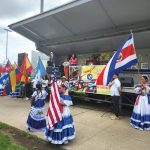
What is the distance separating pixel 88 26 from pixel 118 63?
5.67m

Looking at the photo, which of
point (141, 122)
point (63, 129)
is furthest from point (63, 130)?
point (141, 122)

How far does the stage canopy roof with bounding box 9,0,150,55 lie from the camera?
9906 mm

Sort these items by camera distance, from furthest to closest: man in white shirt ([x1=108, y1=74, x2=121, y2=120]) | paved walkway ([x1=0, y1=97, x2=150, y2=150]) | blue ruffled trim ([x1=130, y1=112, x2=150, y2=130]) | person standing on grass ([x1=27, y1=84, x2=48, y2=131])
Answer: man in white shirt ([x1=108, y1=74, x2=121, y2=120]), blue ruffled trim ([x1=130, y1=112, x2=150, y2=130]), person standing on grass ([x1=27, y1=84, x2=48, y2=131]), paved walkway ([x1=0, y1=97, x2=150, y2=150])

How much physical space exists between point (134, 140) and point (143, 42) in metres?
6.88

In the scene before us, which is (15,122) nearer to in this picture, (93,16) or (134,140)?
(134,140)

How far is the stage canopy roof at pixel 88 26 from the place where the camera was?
9906 millimetres

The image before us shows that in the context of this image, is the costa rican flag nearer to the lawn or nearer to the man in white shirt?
the man in white shirt

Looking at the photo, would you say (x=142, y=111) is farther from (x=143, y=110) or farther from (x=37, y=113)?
(x=37, y=113)

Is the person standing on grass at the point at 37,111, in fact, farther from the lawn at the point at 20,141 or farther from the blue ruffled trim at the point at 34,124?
the lawn at the point at 20,141

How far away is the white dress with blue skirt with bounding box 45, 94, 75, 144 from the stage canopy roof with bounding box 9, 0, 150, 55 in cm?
568

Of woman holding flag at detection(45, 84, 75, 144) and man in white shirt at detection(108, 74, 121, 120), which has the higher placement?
man in white shirt at detection(108, 74, 121, 120)

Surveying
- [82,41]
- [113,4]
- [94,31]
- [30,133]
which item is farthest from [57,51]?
[30,133]

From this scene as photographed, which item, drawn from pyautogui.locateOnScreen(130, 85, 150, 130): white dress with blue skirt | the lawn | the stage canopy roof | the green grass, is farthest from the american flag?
the stage canopy roof

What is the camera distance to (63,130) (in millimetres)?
5703
